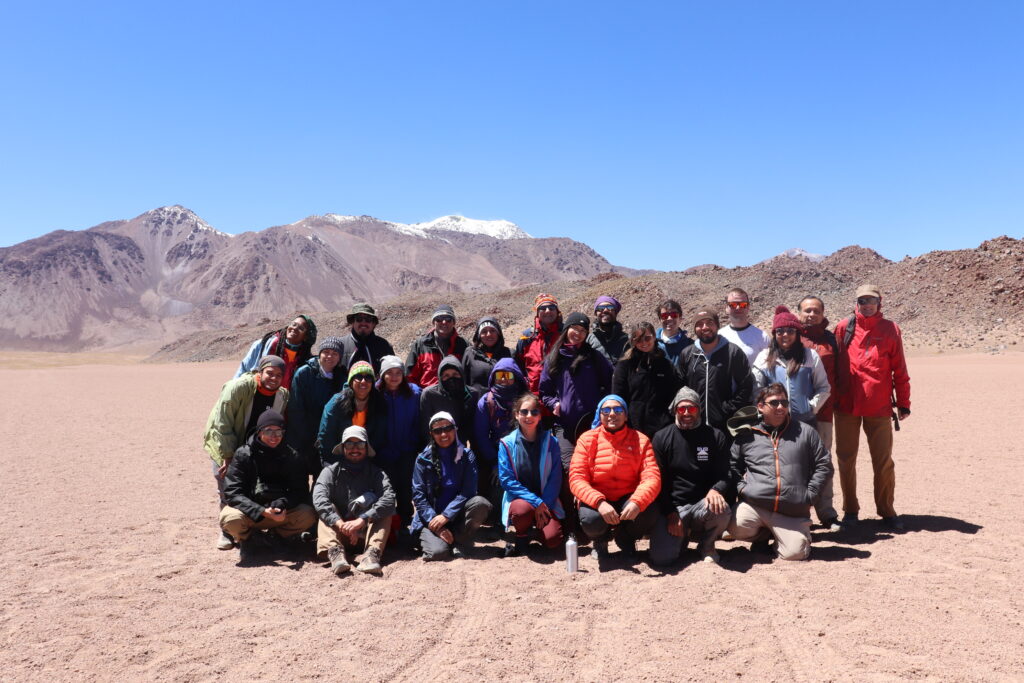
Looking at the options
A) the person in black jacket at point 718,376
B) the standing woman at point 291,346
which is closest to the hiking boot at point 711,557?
the person in black jacket at point 718,376

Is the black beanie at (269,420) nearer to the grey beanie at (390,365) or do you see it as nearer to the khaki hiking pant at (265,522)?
the khaki hiking pant at (265,522)

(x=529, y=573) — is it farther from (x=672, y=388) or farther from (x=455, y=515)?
(x=672, y=388)

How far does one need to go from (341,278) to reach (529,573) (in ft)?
452

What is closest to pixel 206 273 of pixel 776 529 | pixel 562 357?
pixel 562 357

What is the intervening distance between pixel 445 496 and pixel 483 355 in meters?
1.37

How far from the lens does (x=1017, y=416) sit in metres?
13.1

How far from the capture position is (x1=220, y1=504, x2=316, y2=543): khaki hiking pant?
18.5 ft

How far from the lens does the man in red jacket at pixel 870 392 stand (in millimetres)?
5969

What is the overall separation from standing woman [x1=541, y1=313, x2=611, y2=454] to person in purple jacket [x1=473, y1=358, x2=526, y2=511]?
1.15 feet

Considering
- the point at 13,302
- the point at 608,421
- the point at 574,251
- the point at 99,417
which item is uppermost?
the point at 574,251

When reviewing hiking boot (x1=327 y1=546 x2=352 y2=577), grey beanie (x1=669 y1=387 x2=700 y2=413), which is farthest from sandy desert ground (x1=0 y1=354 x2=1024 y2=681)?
grey beanie (x1=669 y1=387 x2=700 y2=413)

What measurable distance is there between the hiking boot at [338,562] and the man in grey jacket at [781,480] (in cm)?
305

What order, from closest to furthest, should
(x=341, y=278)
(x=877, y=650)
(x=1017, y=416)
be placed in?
(x=877, y=650)
(x=1017, y=416)
(x=341, y=278)

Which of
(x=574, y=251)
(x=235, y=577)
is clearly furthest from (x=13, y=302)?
(x=235, y=577)
